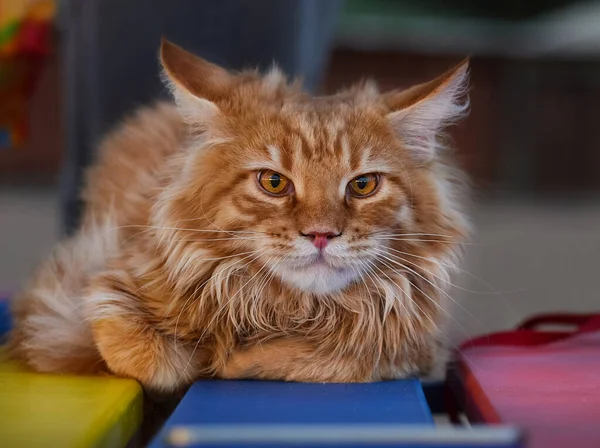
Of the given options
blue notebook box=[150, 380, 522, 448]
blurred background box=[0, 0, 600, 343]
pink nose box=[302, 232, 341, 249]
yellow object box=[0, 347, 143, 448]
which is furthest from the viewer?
blurred background box=[0, 0, 600, 343]

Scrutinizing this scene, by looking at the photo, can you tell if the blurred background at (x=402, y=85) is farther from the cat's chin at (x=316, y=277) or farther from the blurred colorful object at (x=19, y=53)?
the cat's chin at (x=316, y=277)

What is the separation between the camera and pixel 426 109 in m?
1.54

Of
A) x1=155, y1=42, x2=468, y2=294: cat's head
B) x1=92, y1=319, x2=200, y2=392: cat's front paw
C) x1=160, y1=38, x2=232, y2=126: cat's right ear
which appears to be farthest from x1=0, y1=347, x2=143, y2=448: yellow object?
x1=160, y1=38, x2=232, y2=126: cat's right ear

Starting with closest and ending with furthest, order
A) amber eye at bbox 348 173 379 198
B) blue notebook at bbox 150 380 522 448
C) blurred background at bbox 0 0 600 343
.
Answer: blue notebook at bbox 150 380 522 448, amber eye at bbox 348 173 379 198, blurred background at bbox 0 0 600 343

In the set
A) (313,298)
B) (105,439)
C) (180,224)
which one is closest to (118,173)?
(180,224)

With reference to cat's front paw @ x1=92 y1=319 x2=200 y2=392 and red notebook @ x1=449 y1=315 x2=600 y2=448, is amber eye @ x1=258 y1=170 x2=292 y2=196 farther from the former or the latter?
red notebook @ x1=449 y1=315 x2=600 y2=448

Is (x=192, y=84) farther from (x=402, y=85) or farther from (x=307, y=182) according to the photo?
(x=402, y=85)

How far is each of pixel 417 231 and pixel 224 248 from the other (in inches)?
15.7

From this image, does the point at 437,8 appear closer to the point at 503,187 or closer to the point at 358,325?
the point at 503,187

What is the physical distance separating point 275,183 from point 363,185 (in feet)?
0.58

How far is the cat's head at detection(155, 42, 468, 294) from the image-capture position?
4.59 feet

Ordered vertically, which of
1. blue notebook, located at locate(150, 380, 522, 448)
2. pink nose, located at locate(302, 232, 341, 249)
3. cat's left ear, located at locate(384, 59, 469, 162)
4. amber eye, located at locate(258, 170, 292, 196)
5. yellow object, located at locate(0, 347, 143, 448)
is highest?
cat's left ear, located at locate(384, 59, 469, 162)

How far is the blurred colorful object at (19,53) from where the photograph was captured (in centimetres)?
260

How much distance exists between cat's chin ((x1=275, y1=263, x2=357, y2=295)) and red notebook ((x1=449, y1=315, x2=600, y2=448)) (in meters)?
0.33
